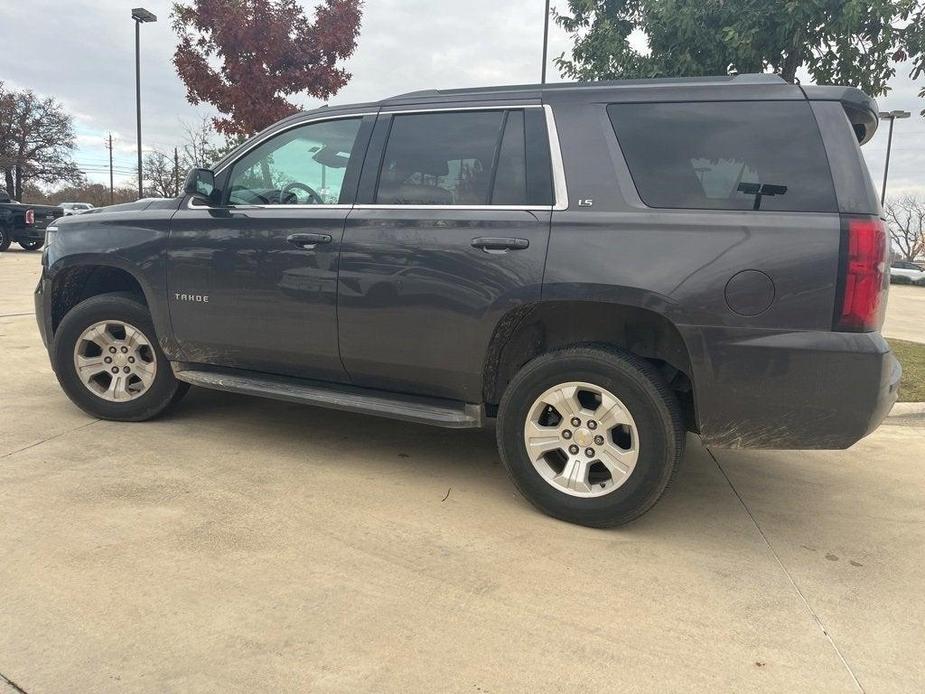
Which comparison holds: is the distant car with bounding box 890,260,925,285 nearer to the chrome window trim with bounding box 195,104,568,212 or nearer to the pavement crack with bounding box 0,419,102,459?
the chrome window trim with bounding box 195,104,568,212

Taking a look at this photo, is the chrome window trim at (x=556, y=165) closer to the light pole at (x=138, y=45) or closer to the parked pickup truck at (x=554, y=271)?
the parked pickup truck at (x=554, y=271)

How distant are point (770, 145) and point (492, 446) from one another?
7.96ft

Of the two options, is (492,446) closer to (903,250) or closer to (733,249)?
(733,249)

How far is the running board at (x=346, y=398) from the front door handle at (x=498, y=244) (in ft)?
2.68

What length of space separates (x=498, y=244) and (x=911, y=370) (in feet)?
18.4

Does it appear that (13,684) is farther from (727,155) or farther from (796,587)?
(727,155)

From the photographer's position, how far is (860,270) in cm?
267

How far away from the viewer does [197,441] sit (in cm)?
411

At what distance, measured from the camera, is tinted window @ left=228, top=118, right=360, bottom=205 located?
376 cm

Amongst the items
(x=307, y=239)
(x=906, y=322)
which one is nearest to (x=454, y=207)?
(x=307, y=239)

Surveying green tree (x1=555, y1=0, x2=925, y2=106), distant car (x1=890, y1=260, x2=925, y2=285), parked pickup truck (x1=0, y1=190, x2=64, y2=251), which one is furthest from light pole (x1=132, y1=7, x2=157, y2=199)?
distant car (x1=890, y1=260, x2=925, y2=285)

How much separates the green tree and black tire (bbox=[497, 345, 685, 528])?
364cm

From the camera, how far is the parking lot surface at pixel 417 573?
213 centimetres

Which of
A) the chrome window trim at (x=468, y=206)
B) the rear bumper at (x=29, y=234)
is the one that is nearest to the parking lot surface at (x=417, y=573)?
the chrome window trim at (x=468, y=206)
